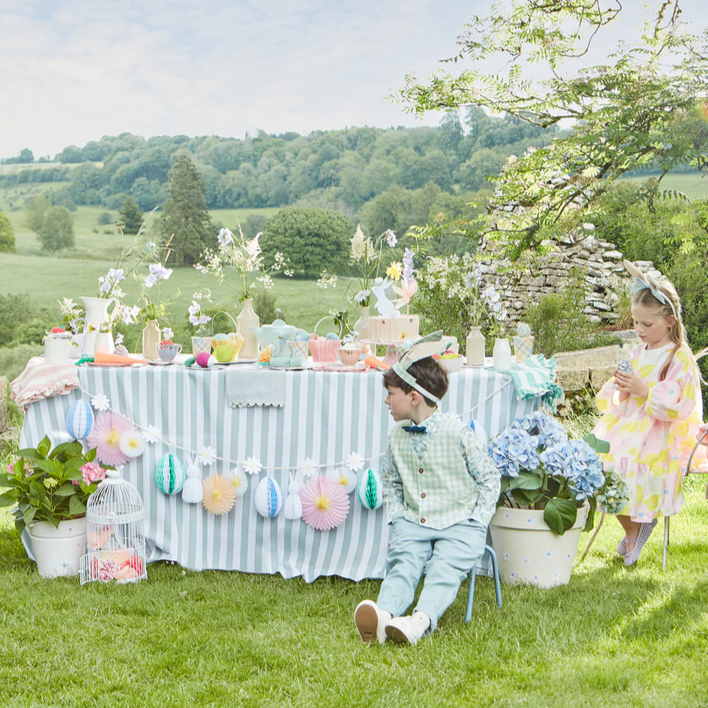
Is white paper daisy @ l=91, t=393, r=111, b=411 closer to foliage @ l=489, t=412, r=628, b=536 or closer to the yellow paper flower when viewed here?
the yellow paper flower

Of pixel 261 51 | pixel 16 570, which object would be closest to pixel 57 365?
pixel 16 570

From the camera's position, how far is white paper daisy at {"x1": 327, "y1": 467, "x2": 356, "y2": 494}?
3170 millimetres

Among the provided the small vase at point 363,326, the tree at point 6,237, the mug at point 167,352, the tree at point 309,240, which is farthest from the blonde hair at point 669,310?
the tree at point 6,237

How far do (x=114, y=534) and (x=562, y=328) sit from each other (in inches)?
232

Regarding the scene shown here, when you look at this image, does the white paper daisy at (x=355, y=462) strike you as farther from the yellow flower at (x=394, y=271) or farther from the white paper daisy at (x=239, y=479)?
the yellow flower at (x=394, y=271)

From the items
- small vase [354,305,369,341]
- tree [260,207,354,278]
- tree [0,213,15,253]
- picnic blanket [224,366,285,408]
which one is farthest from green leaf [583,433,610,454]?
tree [0,213,15,253]

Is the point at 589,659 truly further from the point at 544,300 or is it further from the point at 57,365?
the point at 544,300

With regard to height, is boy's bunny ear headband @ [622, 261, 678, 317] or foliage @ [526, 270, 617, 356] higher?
boy's bunny ear headband @ [622, 261, 678, 317]

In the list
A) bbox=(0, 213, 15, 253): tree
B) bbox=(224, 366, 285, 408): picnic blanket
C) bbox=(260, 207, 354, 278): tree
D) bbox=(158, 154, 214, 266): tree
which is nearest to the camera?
bbox=(224, 366, 285, 408): picnic blanket

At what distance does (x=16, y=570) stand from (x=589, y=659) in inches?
93.8

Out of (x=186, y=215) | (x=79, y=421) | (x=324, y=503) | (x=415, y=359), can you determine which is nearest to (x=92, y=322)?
(x=79, y=421)

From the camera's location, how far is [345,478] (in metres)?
3.18

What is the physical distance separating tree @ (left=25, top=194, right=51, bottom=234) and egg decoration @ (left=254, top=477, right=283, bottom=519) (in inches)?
582

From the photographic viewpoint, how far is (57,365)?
10.9 feet
